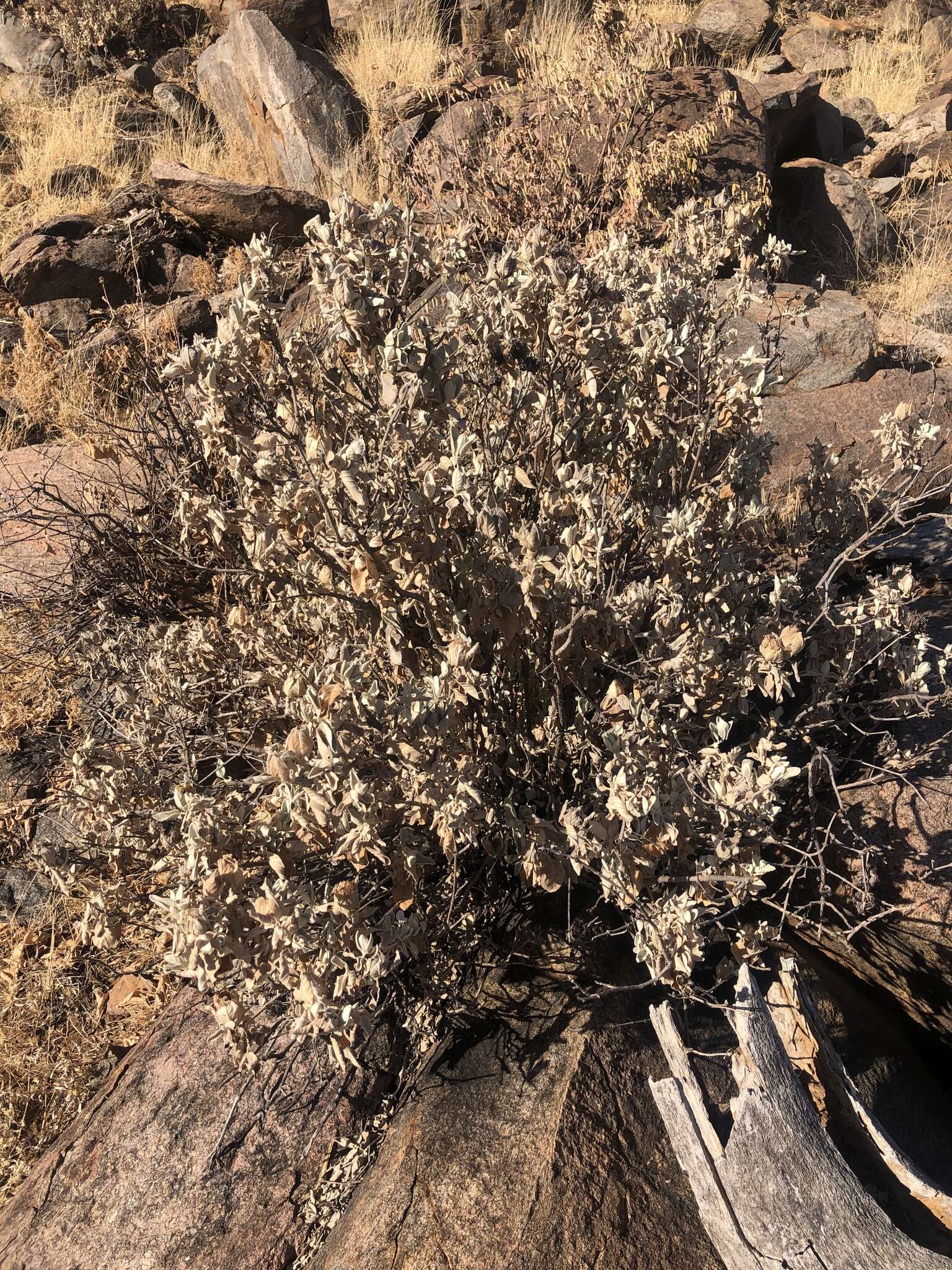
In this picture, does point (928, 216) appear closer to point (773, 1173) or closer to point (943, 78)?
point (943, 78)

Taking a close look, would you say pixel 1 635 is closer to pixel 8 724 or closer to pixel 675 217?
pixel 8 724

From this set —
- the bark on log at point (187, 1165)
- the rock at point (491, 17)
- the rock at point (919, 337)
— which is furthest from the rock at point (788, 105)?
the bark on log at point (187, 1165)

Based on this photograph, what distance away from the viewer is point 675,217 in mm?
3811

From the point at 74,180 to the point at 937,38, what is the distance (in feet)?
31.8

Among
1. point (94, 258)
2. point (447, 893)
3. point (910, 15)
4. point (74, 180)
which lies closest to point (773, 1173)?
point (447, 893)

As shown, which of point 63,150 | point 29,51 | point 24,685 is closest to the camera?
point 24,685

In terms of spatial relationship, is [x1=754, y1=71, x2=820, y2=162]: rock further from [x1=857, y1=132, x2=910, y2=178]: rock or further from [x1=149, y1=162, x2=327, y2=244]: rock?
[x1=149, y1=162, x2=327, y2=244]: rock

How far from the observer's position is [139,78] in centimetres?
931

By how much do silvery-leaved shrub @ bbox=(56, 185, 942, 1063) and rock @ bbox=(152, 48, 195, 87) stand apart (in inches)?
337

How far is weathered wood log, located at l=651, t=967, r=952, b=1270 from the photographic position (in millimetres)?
1871

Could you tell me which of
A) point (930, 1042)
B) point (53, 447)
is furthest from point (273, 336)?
point (53, 447)

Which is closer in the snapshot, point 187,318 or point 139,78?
point 187,318

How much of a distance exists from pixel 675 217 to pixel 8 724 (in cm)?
354

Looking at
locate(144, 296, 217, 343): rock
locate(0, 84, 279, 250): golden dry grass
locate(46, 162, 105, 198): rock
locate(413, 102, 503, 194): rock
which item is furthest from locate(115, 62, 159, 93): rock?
locate(144, 296, 217, 343): rock
